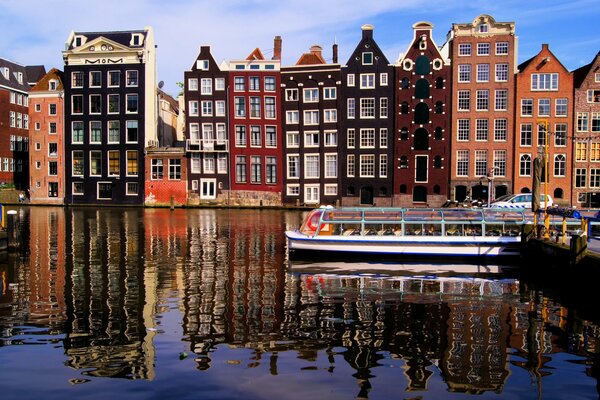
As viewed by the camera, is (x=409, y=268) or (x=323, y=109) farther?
(x=323, y=109)

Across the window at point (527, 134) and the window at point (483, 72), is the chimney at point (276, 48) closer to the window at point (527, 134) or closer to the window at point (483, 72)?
the window at point (483, 72)

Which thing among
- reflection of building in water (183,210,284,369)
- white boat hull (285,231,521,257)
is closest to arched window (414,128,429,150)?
reflection of building in water (183,210,284,369)

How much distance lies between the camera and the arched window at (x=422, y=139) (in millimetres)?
65312

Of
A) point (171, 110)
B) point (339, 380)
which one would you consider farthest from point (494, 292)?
point (171, 110)

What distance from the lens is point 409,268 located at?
25.8m

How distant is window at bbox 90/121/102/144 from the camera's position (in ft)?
237

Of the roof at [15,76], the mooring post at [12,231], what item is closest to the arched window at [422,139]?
the mooring post at [12,231]

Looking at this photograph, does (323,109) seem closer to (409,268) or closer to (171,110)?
(171,110)

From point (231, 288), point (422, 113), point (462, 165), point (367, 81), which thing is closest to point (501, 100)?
point (462, 165)

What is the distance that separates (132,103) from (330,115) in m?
25.0

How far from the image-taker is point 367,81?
6662 cm

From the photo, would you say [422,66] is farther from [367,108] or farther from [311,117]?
[311,117]

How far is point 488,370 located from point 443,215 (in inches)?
688

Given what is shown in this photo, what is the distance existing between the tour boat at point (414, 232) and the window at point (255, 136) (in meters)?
40.5
